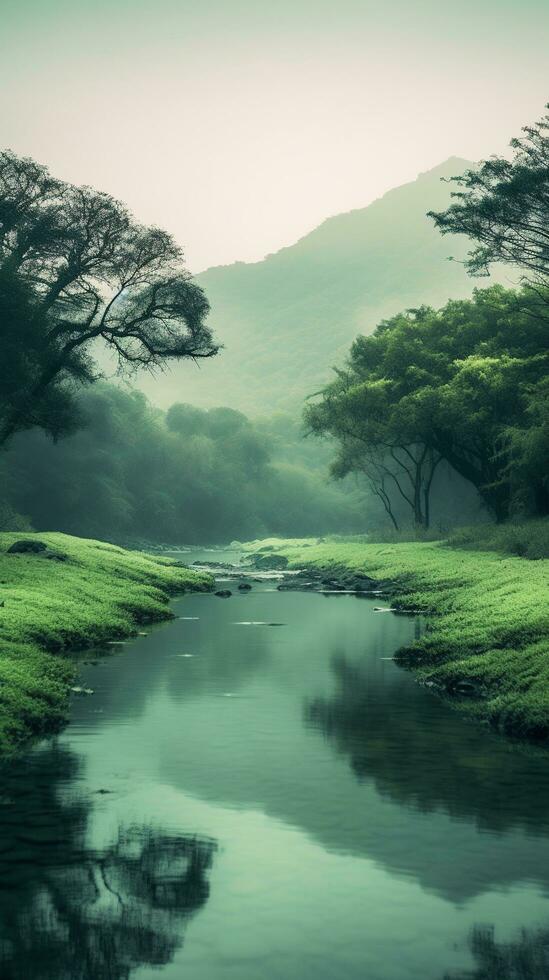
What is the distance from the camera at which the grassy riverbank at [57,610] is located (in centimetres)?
1703

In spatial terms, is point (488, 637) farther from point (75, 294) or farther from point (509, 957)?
point (75, 294)

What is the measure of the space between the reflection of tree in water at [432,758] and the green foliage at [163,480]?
72133 mm

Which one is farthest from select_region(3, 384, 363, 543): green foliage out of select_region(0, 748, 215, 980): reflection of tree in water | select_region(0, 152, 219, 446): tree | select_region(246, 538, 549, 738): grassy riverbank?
select_region(0, 748, 215, 980): reflection of tree in water

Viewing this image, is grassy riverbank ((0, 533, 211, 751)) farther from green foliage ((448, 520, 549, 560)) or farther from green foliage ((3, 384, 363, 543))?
green foliage ((3, 384, 363, 543))

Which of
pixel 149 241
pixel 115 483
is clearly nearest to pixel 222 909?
pixel 149 241

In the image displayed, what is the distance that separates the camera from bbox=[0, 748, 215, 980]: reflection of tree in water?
26.6 ft

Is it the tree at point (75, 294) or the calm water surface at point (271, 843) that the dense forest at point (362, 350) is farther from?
the calm water surface at point (271, 843)

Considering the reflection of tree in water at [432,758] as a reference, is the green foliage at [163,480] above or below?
above

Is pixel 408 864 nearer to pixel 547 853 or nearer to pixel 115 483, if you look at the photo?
pixel 547 853

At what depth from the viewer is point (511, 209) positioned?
4384 centimetres

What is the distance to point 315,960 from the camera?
317 inches

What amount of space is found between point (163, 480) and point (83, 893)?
428 feet

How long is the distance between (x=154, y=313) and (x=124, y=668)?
1176 inches

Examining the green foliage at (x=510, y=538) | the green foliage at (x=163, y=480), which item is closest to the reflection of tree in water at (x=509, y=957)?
the green foliage at (x=510, y=538)
